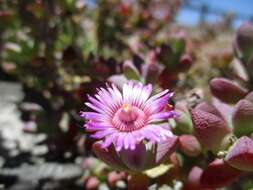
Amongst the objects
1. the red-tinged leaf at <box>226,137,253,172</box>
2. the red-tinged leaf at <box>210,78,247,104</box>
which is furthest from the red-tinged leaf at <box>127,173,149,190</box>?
the red-tinged leaf at <box>210,78,247,104</box>

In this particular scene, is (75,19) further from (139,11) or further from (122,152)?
(122,152)

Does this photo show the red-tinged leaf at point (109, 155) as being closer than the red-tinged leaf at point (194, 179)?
Yes

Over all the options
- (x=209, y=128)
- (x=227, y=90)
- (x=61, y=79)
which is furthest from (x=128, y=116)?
(x=61, y=79)

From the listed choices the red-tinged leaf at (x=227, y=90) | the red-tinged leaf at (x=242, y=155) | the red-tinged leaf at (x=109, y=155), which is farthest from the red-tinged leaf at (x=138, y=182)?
the red-tinged leaf at (x=227, y=90)

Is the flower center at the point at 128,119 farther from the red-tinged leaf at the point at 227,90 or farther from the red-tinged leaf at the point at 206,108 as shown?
the red-tinged leaf at the point at 227,90

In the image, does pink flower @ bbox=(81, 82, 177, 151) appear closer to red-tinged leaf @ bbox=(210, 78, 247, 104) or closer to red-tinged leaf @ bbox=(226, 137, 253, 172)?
red-tinged leaf @ bbox=(226, 137, 253, 172)

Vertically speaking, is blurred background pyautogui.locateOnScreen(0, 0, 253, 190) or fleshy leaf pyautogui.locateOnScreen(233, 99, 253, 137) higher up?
blurred background pyautogui.locateOnScreen(0, 0, 253, 190)

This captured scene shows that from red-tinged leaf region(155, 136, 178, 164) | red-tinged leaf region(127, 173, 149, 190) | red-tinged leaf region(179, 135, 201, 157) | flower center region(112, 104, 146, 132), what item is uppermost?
flower center region(112, 104, 146, 132)
